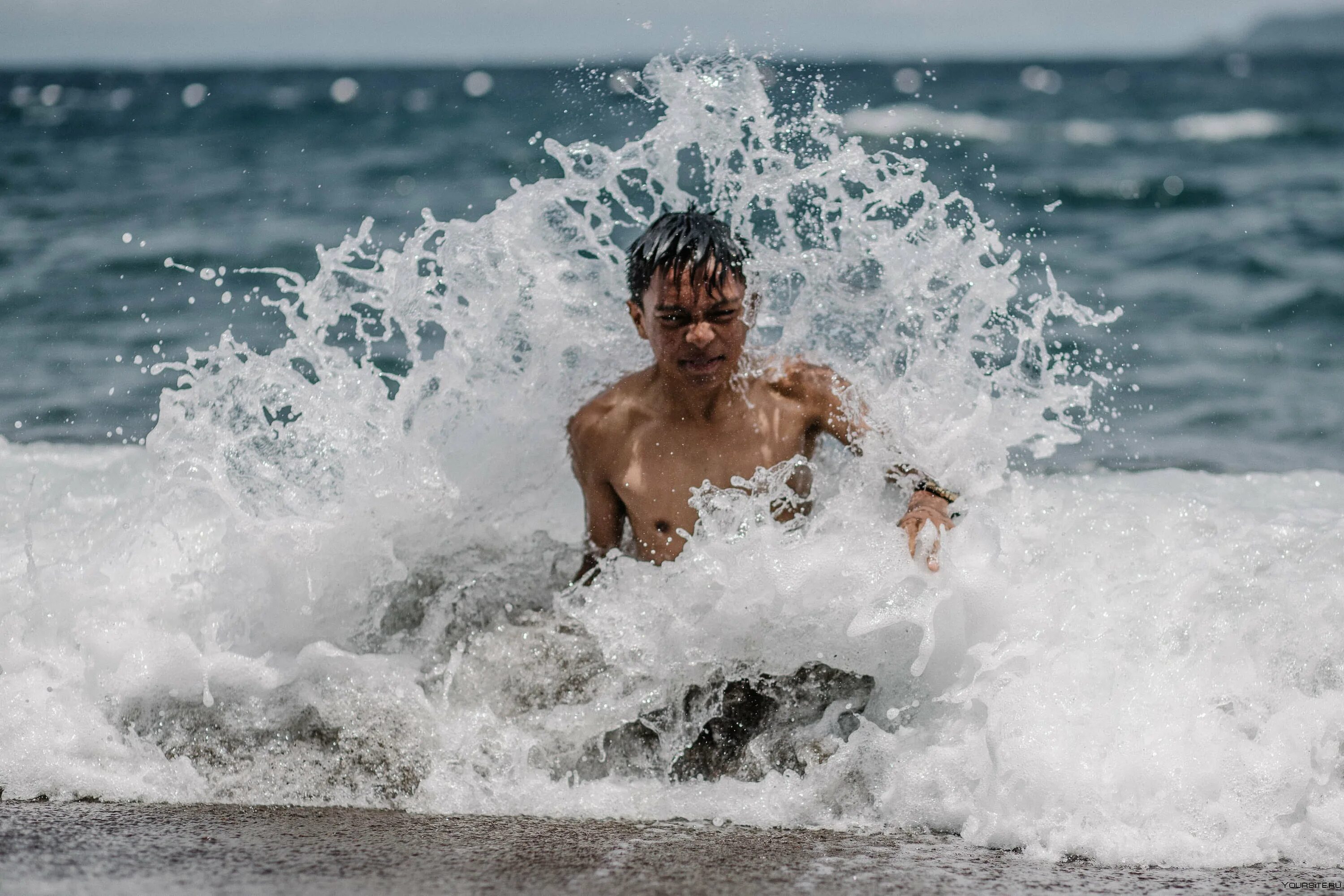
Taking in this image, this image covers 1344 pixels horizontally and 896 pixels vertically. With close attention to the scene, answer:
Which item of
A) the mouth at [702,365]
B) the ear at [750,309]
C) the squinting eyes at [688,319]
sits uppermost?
the ear at [750,309]

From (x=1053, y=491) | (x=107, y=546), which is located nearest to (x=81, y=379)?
(x=107, y=546)

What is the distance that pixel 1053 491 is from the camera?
472 cm

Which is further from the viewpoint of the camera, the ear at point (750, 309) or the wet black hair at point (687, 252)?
the ear at point (750, 309)

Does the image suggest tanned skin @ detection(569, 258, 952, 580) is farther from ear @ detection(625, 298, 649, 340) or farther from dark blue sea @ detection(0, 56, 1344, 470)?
dark blue sea @ detection(0, 56, 1344, 470)

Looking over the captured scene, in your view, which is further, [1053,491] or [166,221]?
[166,221]

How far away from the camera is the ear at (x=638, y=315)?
3.60 meters

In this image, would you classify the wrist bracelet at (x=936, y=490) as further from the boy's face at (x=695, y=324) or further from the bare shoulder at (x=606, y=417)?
the bare shoulder at (x=606, y=417)

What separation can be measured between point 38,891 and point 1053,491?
353 centimetres

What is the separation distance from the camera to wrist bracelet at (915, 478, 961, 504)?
11.3ft

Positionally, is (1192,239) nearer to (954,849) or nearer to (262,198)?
(262,198)

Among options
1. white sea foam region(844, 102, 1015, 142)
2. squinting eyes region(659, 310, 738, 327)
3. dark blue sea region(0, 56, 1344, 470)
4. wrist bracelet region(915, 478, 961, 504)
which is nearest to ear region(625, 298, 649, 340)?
squinting eyes region(659, 310, 738, 327)

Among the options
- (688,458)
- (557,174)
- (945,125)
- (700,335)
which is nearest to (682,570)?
(688,458)

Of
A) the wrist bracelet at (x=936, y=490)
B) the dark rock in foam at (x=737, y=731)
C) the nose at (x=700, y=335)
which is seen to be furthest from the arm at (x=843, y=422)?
→ the dark rock in foam at (x=737, y=731)

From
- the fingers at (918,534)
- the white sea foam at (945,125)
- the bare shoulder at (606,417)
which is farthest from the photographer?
the white sea foam at (945,125)
